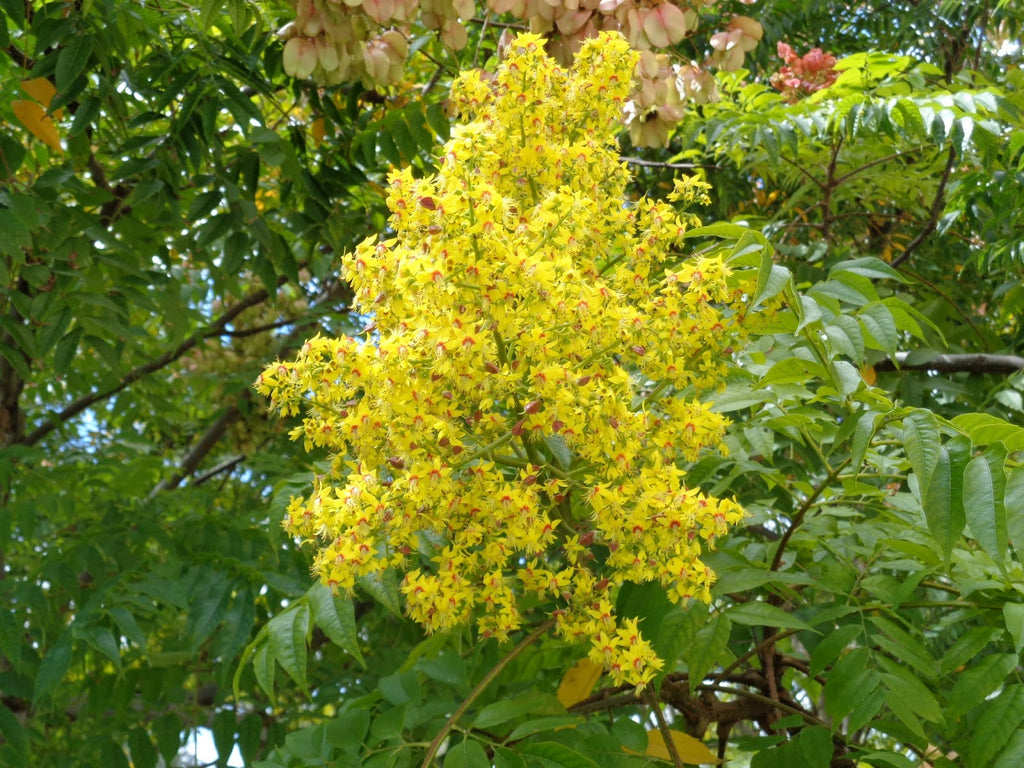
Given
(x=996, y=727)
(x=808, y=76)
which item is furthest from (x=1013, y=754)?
(x=808, y=76)

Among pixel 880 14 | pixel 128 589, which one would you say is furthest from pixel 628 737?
pixel 880 14

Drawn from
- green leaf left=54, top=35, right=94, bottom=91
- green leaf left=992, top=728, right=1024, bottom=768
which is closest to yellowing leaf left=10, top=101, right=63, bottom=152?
green leaf left=54, top=35, right=94, bottom=91

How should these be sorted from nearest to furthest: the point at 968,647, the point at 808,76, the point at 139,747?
the point at 968,647 < the point at 139,747 < the point at 808,76

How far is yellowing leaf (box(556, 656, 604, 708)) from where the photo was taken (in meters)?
1.47

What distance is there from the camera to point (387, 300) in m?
1.13

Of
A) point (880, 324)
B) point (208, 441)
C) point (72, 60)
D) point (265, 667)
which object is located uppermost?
point (72, 60)

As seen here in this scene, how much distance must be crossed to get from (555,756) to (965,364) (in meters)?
1.86

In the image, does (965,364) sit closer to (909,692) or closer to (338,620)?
(909,692)

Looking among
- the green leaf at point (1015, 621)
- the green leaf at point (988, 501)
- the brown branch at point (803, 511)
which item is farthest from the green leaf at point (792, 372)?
the green leaf at point (1015, 621)

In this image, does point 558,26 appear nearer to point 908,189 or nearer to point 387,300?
point 387,300

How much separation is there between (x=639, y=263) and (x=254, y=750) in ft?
4.44

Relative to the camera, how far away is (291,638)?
1269 mm

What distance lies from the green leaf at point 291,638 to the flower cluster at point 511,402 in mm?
157

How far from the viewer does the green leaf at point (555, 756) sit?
1146mm
